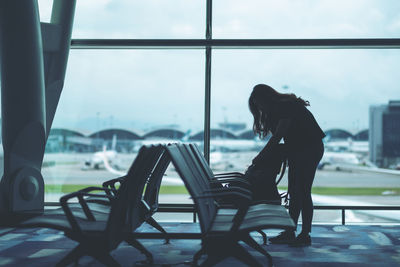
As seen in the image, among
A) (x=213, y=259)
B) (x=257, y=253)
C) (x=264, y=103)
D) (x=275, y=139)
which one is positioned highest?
(x=264, y=103)

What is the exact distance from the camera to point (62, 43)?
4.62 m

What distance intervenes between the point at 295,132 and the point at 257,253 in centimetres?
99

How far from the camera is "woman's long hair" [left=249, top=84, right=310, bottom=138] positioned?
10.8 feet

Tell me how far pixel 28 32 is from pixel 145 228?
2290mm

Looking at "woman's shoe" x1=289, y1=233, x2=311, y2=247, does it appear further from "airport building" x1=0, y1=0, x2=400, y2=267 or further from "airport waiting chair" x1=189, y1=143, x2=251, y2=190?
"airport waiting chair" x1=189, y1=143, x2=251, y2=190

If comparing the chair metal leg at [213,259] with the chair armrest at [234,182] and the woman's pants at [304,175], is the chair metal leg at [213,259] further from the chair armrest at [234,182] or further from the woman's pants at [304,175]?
the woman's pants at [304,175]

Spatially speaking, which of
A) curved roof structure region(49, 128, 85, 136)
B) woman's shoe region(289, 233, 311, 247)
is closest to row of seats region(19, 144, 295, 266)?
woman's shoe region(289, 233, 311, 247)

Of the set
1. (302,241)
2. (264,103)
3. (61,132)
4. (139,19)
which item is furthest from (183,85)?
(302,241)

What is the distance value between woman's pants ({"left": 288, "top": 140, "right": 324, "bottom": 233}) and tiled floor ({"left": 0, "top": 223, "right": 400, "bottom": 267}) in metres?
0.31

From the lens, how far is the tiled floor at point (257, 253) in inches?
114

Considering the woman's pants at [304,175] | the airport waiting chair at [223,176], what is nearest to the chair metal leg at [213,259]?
the airport waiting chair at [223,176]

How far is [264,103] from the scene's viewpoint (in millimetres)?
3305

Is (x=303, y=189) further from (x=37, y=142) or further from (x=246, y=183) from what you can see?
(x=37, y=142)

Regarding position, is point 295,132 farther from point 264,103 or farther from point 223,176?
point 223,176
